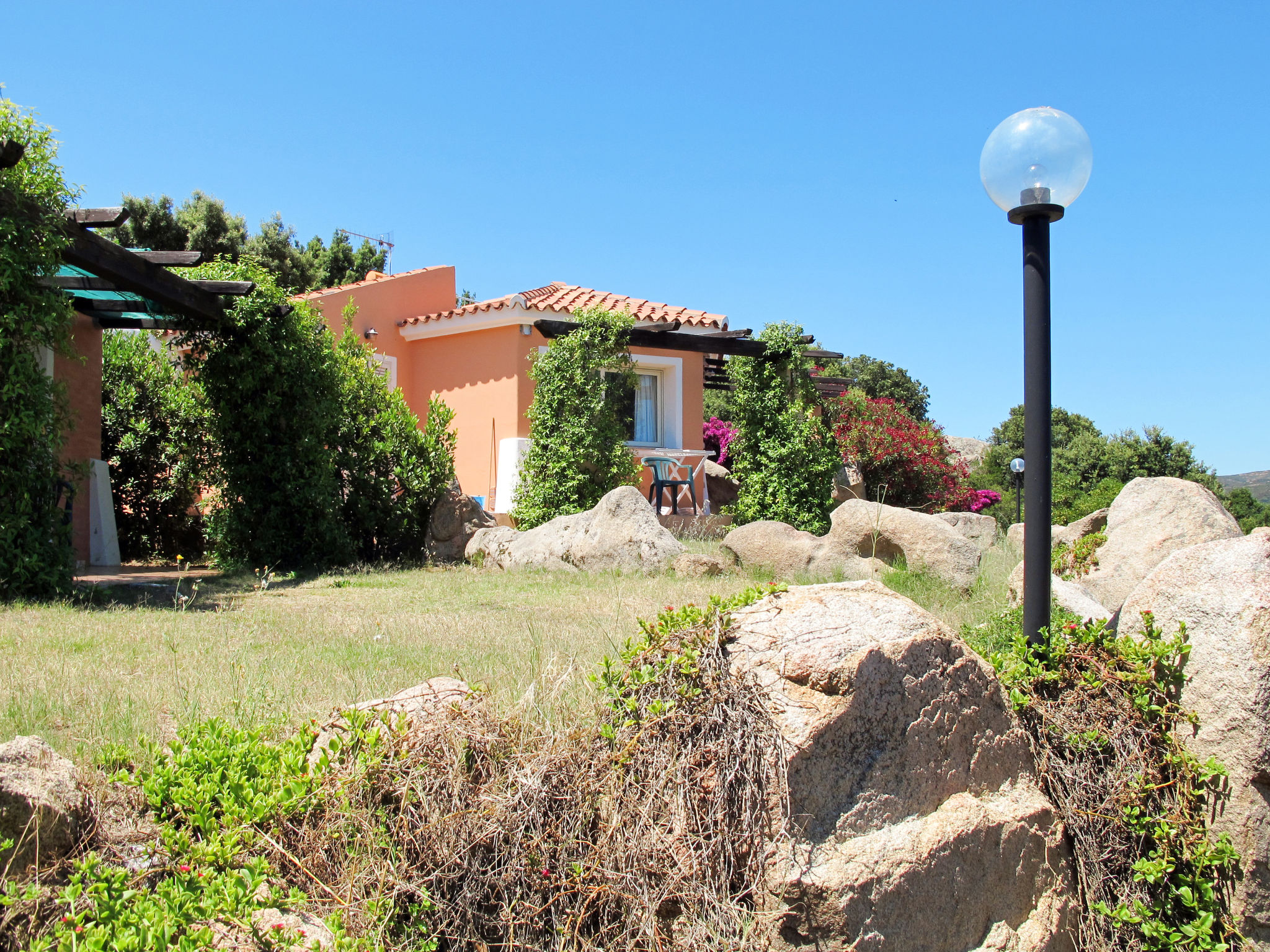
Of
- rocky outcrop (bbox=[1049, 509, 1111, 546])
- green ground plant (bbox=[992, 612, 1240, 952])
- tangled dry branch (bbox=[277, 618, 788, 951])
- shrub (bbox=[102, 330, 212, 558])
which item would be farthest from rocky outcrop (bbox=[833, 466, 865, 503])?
tangled dry branch (bbox=[277, 618, 788, 951])

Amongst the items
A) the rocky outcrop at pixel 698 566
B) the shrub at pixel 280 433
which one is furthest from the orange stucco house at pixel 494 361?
the rocky outcrop at pixel 698 566

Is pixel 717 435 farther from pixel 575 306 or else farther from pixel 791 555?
pixel 791 555

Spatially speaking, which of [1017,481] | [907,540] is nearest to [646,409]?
[907,540]

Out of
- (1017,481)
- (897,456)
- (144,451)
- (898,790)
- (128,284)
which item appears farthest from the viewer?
(1017,481)

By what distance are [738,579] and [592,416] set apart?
192 inches

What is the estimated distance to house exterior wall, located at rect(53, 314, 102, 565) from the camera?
11.5 meters

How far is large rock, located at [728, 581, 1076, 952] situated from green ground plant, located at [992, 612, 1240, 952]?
0.16 m

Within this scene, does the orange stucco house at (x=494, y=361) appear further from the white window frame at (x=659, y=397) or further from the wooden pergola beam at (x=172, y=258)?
the wooden pergola beam at (x=172, y=258)

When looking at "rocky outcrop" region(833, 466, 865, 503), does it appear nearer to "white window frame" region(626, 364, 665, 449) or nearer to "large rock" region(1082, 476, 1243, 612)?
"white window frame" region(626, 364, 665, 449)

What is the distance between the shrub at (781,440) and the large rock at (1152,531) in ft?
23.9

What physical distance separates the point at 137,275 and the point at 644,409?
10.5 m

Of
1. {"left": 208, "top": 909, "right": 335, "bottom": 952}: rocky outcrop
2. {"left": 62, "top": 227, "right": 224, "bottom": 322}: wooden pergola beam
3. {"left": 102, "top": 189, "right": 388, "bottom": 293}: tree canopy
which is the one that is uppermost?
{"left": 102, "top": 189, "right": 388, "bottom": 293}: tree canopy

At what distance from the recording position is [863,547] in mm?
10273

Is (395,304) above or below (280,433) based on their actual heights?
above
